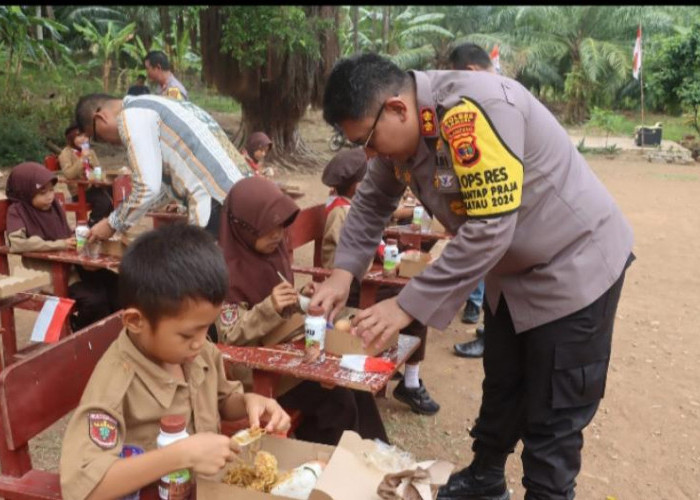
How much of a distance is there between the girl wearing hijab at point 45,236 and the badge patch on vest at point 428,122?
9.60ft

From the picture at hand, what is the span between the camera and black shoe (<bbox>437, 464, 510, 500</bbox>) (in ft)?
9.03

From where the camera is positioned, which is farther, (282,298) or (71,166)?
(71,166)

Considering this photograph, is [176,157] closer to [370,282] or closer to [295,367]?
[370,282]

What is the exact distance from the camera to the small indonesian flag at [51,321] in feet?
8.82

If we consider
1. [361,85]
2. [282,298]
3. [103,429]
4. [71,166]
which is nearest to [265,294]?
[282,298]

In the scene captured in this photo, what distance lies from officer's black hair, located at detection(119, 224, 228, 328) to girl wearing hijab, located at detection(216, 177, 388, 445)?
74 cm

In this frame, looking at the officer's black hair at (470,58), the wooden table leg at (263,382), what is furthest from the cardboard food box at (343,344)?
the officer's black hair at (470,58)

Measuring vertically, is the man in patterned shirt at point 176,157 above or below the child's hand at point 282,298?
above

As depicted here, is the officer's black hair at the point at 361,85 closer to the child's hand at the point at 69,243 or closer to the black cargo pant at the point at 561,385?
the black cargo pant at the point at 561,385

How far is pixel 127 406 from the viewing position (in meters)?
1.61

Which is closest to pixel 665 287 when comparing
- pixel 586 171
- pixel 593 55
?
pixel 586 171

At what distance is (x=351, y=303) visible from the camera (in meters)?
3.94

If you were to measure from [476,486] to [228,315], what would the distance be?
4.21 feet

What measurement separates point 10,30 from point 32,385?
521 inches
